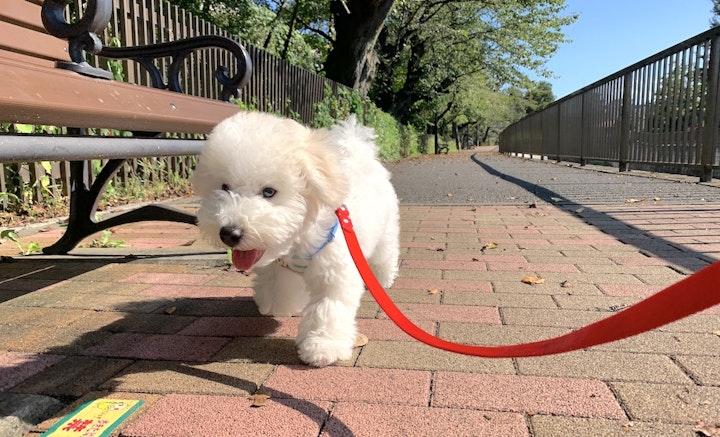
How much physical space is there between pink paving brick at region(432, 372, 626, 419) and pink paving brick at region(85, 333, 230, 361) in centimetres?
93

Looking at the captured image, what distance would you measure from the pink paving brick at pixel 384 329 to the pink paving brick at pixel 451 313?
77 mm

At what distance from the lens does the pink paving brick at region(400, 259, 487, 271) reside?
11.3 ft

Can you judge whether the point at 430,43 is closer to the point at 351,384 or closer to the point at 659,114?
the point at 659,114

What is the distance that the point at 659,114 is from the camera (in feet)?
29.1

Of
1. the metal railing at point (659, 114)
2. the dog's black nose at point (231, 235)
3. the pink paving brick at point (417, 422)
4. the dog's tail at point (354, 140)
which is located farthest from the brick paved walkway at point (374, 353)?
the metal railing at point (659, 114)

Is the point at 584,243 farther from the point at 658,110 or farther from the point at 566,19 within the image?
the point at 566,19

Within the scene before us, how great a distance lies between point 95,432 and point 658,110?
9622mm

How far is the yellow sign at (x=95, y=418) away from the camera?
1.50 meters

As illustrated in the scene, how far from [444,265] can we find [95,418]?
7.82 feet

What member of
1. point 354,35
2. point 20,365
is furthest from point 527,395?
point 354,35

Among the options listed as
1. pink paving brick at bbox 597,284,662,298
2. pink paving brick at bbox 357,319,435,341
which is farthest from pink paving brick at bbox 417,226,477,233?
pink paving brick at bbox 357,319,435,341

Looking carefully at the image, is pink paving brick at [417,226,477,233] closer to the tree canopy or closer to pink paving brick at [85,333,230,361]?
pink paving brick at [85,333,230,361]

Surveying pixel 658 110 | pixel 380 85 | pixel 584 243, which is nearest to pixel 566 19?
pixel 380 85

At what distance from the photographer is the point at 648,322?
1073 mm
